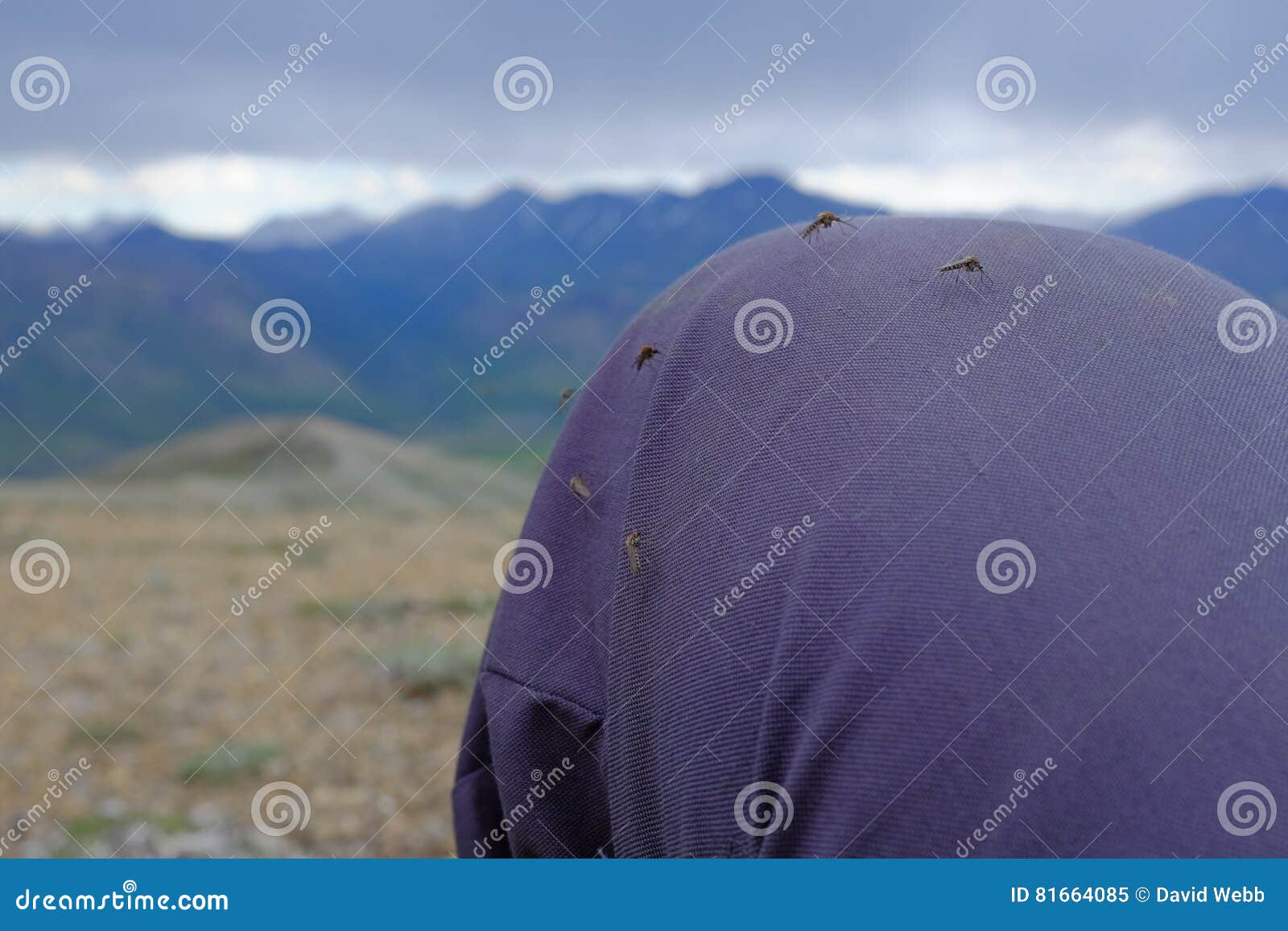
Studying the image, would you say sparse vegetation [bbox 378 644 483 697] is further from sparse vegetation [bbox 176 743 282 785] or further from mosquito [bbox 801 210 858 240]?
mosquito [bbox 801 210 858 240]

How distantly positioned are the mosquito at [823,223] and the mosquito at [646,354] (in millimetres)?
313

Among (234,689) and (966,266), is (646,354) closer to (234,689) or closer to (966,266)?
(966,266)

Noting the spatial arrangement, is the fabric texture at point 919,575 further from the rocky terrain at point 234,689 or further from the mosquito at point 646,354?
the rocky terrain at point 234,689

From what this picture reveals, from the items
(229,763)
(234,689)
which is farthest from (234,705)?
(229,763)

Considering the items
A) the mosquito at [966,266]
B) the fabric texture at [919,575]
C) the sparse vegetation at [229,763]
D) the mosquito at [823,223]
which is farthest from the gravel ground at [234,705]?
the mosquito at [966,266]

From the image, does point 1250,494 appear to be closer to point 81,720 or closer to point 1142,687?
point 1142,687

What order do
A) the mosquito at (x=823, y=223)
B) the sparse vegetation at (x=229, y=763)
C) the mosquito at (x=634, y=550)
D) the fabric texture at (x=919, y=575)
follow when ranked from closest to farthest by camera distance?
the fabric texture at (x=919, y=575) < the mosquito at (x=634, y=550) < the mosquito at (x=823, y=223) < the sparse vegetation at (x=229, y=763)

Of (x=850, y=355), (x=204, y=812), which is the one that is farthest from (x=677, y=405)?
(x=204, y=812)

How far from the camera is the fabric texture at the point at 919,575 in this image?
1.01 metres

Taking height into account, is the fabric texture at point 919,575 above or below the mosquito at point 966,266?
below

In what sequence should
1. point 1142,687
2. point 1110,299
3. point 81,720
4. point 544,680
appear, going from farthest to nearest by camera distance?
point 81,720, point 544,680, point 1110,299, point 1142,687

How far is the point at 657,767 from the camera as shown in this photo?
1.30 metres

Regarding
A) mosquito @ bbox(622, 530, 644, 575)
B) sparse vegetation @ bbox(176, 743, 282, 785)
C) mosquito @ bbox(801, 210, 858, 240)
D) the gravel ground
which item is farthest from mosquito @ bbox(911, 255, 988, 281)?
sparse vegetation @ bbox(176, 743, 282, 785)

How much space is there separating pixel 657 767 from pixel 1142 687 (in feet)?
1.85
